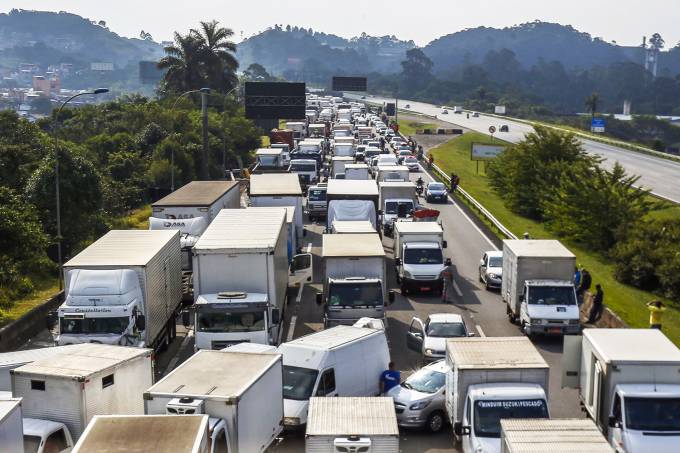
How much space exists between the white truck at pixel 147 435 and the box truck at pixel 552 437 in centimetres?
471

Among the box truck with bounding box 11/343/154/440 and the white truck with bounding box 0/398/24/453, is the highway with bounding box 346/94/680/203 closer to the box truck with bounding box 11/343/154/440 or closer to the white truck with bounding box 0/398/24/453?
the box truck with bounding box 11/343/154/440

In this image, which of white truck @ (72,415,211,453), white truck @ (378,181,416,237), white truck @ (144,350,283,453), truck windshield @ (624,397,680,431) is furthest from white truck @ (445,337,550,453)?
white truck @ (378,181,416,237)

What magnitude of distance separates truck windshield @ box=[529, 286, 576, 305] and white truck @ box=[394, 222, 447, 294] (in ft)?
20.0

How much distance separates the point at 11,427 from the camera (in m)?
14.0

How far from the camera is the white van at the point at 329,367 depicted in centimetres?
1861

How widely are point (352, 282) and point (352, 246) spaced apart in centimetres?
220

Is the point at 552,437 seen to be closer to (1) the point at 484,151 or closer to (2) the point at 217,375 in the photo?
(2) the point at 217,375

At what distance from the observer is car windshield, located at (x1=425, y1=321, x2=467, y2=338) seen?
2420 centimetres

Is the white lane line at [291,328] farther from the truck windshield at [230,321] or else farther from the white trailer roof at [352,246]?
the truck windshield at [230,321]

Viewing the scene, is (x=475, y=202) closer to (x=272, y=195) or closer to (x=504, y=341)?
(x=272, y=195)

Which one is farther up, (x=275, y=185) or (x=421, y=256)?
(x=275, y=185)

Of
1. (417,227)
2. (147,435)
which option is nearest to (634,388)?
(147,435)

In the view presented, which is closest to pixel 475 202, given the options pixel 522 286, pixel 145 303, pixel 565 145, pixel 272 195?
pixel 565 145

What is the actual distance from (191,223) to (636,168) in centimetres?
5735
